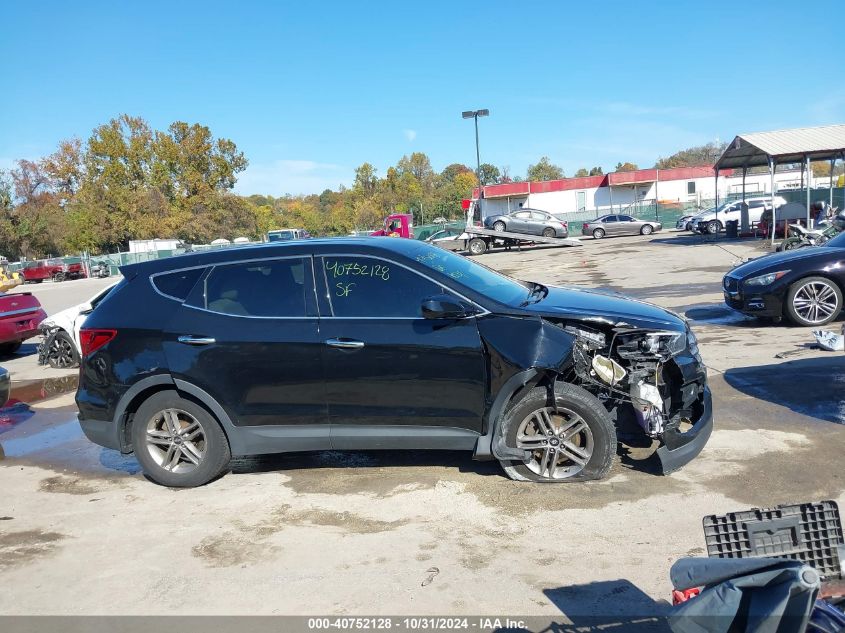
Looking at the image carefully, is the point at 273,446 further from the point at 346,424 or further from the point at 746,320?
the point at 746,320

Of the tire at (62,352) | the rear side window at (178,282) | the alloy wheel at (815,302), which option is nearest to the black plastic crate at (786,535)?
the rear side window at (178,282)

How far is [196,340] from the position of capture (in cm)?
521

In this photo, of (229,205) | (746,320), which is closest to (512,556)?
(746,320)

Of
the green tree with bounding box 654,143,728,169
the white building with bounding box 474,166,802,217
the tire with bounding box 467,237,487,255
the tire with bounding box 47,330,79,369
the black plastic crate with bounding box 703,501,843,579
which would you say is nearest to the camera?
the black plastic crate with bounding box 703,501,843,579

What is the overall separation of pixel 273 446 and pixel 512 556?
6.95ft

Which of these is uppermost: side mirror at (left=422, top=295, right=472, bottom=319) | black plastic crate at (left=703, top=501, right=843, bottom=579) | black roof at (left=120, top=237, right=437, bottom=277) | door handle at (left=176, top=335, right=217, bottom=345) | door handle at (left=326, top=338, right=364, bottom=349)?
black roof at (left=120, top=237, right=437, bottom=277)

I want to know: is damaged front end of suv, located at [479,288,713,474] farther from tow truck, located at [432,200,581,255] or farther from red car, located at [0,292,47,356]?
tow truck, located at [432,200,581,255]

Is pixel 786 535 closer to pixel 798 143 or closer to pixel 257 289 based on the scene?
pixel 257 289

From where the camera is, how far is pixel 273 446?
5250mm

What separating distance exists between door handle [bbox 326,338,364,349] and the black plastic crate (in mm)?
2852

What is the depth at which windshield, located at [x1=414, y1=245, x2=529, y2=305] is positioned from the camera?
5.20m

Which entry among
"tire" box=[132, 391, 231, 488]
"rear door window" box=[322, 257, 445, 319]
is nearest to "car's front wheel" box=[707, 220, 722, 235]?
"rear door window" box=[322, 257, 445, 319]

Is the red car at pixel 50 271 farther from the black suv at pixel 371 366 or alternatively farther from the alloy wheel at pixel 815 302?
the alloy wheel at pixel 815 302

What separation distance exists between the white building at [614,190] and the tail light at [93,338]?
57.2 m
